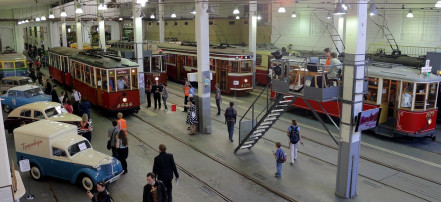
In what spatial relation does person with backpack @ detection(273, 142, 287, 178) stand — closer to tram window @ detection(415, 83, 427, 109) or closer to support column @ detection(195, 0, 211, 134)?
support column @ detection(195, 0, 211, 134)

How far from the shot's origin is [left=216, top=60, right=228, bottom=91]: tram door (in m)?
24.5

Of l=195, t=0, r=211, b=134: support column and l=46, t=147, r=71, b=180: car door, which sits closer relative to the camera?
l=46, t=147, r=71, b=180: car door

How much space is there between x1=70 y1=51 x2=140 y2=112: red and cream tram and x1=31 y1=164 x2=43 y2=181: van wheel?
7218 millimetres

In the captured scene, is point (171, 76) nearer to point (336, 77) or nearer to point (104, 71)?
point (104, 71)

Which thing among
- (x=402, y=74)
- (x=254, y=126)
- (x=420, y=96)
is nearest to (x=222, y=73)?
(x=254, y=126)

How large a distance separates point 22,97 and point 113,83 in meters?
5.03

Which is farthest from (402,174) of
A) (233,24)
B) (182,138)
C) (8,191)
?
(233,24)

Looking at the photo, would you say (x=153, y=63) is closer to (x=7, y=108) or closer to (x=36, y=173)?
(x=7, y=108)

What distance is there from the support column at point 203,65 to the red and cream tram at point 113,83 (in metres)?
4.15

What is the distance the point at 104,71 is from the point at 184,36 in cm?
2630

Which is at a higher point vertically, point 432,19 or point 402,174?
point 432,19


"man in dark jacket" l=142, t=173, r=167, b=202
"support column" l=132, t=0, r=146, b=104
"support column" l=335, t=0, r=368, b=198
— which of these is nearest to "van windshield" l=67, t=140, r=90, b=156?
"man in dark jacket" l=142, t=173, r=167, b=202

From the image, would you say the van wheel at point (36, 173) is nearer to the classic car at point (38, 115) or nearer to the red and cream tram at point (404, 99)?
the classic car at point (38, 115)

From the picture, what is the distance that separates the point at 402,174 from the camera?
40.2ft
